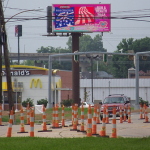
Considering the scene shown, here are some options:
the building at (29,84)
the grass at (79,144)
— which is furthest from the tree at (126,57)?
the grass at (79,144)

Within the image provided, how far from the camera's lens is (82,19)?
238 ft

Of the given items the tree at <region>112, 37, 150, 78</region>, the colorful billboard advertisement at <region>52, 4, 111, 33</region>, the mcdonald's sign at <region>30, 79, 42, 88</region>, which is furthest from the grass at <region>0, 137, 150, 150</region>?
the tree at <region>112, 37, 150, 78</region>

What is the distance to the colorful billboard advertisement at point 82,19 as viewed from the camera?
7188cm

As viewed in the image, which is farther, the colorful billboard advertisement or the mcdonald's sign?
the colorful billboard advertisement

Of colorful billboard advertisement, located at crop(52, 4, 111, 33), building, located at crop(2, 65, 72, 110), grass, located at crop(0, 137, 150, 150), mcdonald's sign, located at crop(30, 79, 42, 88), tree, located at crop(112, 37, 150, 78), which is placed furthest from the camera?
tree, located at crop(112, 37, 150, 78)

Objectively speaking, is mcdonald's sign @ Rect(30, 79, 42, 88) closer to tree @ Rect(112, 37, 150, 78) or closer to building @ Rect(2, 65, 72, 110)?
building @ Rect(2, 65, 72, 110)

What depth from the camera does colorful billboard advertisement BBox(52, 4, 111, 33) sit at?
236 feet

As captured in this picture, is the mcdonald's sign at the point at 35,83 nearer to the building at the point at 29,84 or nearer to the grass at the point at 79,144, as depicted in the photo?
the building at the point at 29,84

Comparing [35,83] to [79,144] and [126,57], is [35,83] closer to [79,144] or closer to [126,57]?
[79,144]

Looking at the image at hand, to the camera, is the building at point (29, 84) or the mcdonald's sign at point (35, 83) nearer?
the building at point (29, 84)

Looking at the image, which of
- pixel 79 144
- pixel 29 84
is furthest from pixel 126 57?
pixel 79 144

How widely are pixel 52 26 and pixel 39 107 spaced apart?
2952cm

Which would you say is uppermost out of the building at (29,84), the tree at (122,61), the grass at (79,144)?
the tree at (122,61)

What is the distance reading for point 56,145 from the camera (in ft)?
46.6
